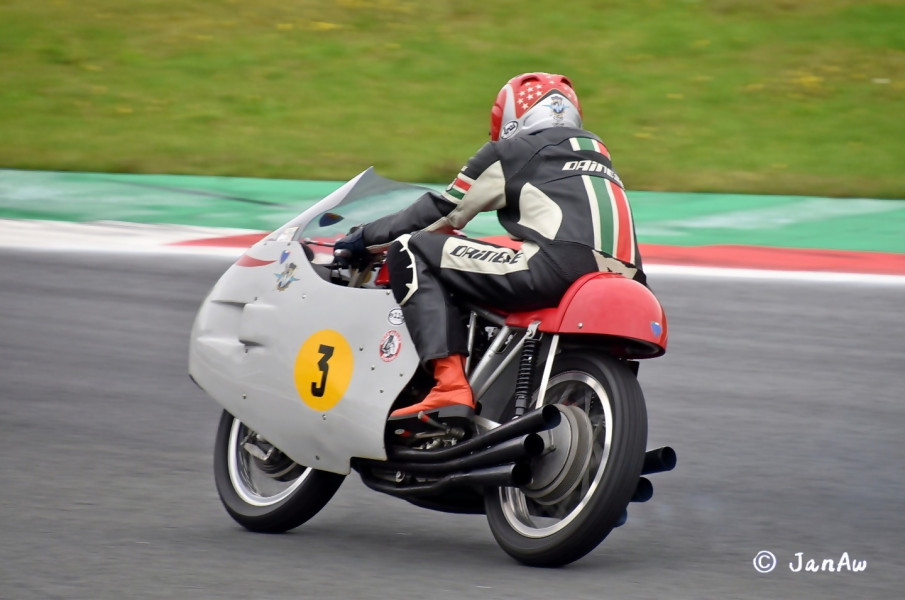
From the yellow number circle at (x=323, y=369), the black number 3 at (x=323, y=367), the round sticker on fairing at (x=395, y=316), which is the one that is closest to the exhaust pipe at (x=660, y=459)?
the round sticker on fairing at (x=395, y=316)

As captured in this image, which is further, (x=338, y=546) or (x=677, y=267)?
(x=677, y=267)

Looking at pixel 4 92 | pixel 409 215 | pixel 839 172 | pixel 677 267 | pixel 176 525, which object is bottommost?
pixel 4 92

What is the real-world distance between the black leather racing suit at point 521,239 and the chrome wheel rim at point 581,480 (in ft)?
0.99

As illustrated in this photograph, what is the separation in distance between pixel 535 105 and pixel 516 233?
20.0 inches

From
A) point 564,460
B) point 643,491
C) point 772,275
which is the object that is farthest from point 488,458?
point 772,275

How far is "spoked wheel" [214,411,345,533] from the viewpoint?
18.7 ft

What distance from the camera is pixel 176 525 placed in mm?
5750

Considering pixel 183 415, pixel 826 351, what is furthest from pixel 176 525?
pixel 826 351

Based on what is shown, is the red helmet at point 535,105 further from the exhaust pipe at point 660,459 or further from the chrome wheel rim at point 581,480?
the exhaust pipe at point 660,459

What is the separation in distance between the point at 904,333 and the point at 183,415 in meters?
4.51

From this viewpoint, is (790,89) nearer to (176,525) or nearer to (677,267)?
(677,267)

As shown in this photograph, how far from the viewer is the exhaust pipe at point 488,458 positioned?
486 centimetres

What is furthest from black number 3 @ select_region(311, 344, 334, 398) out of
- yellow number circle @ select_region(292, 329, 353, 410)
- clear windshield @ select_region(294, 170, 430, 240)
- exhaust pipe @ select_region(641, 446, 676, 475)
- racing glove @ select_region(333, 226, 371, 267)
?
exhaust pipe @ select_region(641, 446, 676, 475)

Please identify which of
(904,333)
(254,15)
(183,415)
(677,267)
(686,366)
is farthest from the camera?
(254,15)
